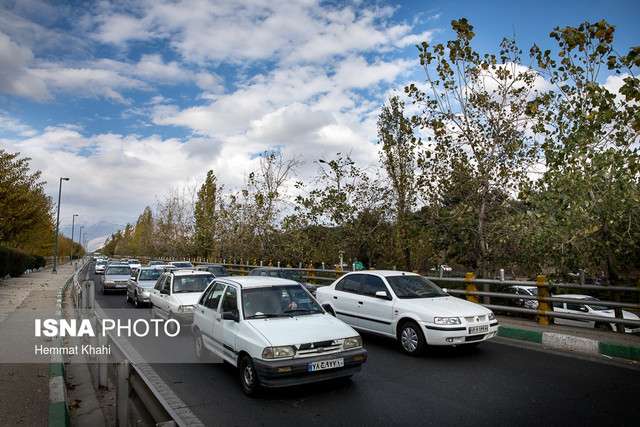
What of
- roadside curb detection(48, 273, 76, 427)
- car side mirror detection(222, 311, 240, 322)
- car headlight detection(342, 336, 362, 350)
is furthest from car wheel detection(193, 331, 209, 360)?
car headlight detection(342, 336, 362, 350)

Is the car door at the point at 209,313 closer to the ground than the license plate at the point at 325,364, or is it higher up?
higher up

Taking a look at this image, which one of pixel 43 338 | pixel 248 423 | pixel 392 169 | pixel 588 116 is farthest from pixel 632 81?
pixel 392 169

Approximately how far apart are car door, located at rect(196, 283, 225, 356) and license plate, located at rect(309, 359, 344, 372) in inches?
72.4

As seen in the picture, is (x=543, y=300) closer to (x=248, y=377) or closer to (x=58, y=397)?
(x=248, y=377)

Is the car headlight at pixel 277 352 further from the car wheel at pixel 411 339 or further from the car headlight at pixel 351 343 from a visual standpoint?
the car wheel at pixel 411 339

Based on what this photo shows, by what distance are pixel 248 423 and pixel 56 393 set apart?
2.45m

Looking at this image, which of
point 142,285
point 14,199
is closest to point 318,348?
point 142,285

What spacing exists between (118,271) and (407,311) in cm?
1919

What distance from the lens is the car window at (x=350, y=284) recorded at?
368 inches

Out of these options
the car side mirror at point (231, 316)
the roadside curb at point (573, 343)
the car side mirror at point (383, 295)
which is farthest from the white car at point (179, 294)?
the roadside curb at point (573, 343)

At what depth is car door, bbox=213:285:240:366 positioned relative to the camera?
5.89 meters

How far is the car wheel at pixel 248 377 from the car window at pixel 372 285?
3.80 m

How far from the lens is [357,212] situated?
22109 millimetres

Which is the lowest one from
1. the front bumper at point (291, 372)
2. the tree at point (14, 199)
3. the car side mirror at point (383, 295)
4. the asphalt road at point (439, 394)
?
the asphalt road at point (439, 394)
